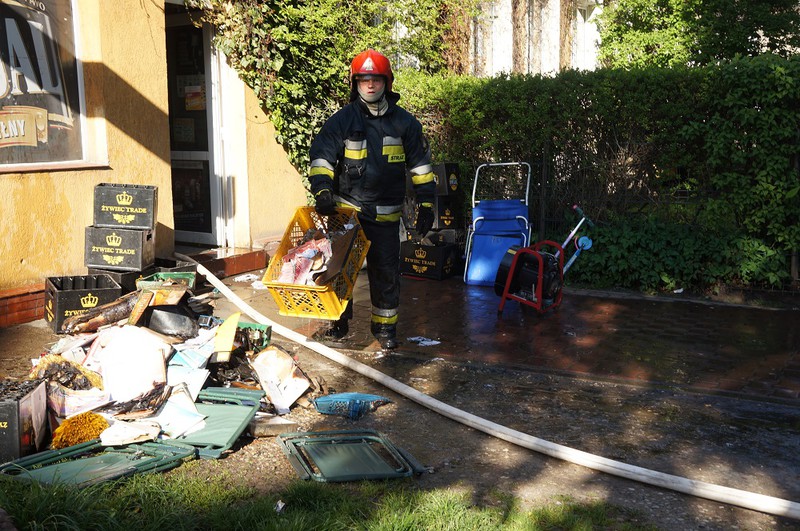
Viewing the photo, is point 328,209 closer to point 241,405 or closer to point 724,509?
point 241,405

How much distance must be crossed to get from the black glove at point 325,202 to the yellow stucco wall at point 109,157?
311 centimetres

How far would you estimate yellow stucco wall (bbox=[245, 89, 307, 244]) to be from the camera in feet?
34.3

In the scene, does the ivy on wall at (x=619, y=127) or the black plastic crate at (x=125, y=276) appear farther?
the ivy on wall at (x=619, y=127)

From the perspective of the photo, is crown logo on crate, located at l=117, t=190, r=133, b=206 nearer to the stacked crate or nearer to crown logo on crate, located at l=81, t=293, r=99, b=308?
the stacked crate

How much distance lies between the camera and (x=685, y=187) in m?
9.09

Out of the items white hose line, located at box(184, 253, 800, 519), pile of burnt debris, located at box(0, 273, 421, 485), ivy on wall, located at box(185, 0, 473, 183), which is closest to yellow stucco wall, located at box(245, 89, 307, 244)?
ivy on wall, located at box(185, 0, 473, 183)

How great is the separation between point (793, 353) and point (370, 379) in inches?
143

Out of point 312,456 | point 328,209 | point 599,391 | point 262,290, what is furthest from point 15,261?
point 599,391

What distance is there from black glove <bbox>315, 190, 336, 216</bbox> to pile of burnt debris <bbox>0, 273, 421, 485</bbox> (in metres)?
1.06

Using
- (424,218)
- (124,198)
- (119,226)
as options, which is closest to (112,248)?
(119,226)

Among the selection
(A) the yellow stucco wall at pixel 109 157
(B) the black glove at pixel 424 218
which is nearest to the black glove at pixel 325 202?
(B) the black glove at pixel 424 218

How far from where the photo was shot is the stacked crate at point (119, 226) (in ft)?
25.6

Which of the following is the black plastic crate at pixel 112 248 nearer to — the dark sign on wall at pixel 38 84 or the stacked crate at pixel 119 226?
the stacked crate at pixel 119 226

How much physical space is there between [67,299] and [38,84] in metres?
2.27
